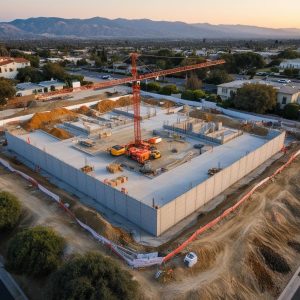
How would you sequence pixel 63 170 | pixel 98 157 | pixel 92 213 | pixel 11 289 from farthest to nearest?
1. pixel 98 157
2. pixel 63 170
3. pixel 92 213
4. pixel 11 289

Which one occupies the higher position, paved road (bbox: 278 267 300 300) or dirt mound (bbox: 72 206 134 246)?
dirt mound (bbox: 72 206 134 246)

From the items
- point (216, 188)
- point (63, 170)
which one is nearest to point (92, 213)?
point (63, 170)

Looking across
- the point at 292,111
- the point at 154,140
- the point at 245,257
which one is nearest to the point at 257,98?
the point at 292,111

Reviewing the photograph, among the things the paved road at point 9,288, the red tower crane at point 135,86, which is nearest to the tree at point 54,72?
the red tower crane at point 135,86

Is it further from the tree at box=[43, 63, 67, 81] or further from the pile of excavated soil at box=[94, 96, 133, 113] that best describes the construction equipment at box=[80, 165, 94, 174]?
the tree at box=[43, 63, 67, 81]

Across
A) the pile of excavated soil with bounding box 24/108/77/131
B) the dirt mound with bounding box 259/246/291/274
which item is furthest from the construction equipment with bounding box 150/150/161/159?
the pile of excavated soil with bounding box 24/108/77/131

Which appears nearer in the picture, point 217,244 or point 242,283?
point 242,283

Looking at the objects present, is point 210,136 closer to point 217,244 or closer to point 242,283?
point 217,244

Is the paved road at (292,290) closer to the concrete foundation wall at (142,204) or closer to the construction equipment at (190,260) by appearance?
the construction equipment at (190,260)
